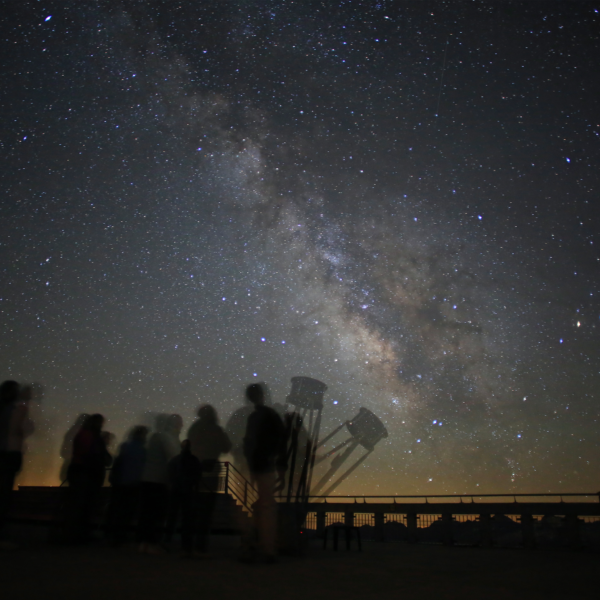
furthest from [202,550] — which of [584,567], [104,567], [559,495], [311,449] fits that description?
[559,495]

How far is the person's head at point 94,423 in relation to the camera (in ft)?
16.6

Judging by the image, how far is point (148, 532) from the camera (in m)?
4.43

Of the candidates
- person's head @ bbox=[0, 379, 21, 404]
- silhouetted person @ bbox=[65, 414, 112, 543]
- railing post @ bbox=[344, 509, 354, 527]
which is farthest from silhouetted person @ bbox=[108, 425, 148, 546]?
railing post @ bbox=[344, 509, 354, 527]

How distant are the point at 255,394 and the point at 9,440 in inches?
89.6

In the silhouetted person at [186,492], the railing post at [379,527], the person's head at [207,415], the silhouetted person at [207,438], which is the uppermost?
the person's head at [207,415]

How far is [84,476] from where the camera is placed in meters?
4.95

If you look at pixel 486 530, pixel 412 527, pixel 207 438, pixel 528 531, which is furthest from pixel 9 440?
pixel 412 527

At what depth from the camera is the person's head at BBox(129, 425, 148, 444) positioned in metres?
5.33

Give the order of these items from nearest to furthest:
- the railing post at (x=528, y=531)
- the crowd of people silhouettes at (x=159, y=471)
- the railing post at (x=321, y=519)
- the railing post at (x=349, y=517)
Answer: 1. the crowd of people silhouettes at (x=159, y=471)
2. the railing post at (x=528, y=531)
3. the railing post at (x=349, y=517)
4. the railing post at (x=321, y=519)

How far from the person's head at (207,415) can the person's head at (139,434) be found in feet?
2.42

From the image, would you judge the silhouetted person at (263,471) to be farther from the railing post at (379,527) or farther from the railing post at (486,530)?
the railing post at (379,527)

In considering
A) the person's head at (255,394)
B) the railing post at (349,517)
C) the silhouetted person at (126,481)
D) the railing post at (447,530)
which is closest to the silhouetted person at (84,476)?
the silhouetted person at (126,481)

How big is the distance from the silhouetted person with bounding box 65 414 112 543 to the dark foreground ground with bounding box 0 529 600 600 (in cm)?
42

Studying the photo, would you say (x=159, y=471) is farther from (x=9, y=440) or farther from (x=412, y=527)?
(x=412, y=527)
